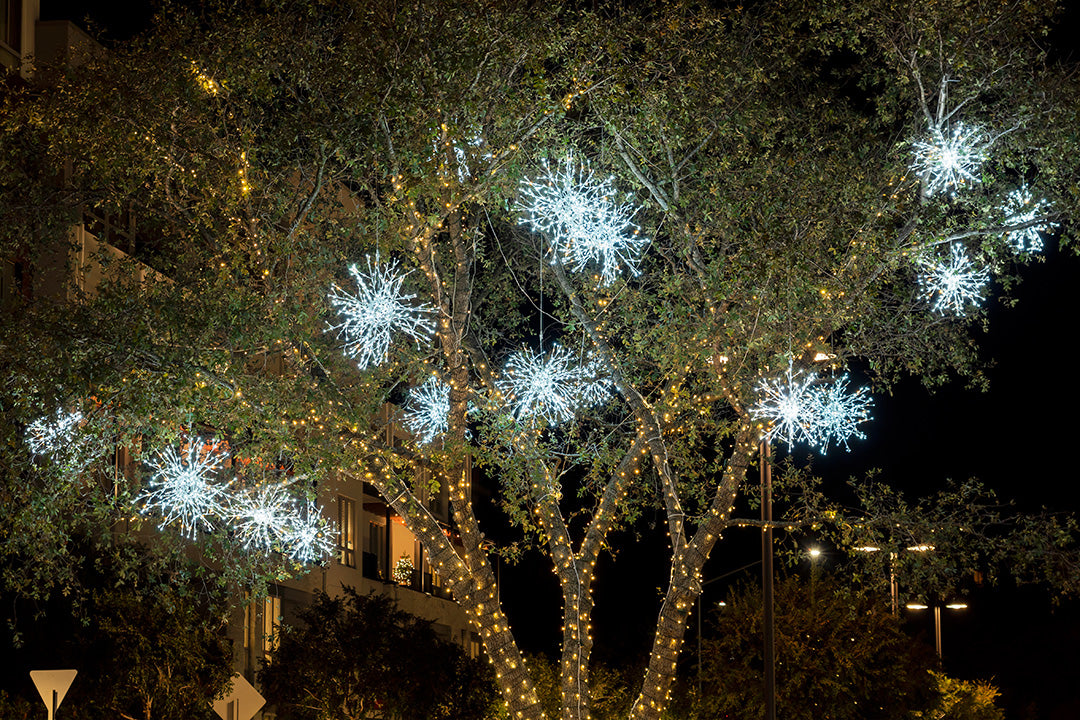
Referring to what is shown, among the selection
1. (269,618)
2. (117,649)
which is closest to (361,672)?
(117,649)

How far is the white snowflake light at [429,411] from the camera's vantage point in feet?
56.2

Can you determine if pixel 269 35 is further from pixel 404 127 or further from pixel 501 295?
pixel 501 295

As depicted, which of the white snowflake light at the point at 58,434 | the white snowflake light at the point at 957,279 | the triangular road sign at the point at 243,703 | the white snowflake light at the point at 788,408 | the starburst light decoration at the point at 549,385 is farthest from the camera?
the starburst light decoration at the point at 549,385

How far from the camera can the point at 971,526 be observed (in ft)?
52.1

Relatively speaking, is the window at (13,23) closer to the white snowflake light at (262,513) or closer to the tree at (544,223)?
the tree at (544,223)

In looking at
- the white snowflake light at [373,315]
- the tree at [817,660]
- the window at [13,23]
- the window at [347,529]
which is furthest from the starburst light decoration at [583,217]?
Result: the window at [347,529]

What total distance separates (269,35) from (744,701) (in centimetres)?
1768

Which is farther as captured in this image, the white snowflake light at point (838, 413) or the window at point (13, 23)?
the window at point (13, 23)

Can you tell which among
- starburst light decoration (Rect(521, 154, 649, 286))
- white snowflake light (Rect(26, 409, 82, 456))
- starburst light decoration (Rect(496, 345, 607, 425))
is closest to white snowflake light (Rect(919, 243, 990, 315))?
starburst light decoration (Rect(521, 154, 649, 286))

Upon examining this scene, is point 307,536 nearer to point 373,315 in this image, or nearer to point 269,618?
point 373,315

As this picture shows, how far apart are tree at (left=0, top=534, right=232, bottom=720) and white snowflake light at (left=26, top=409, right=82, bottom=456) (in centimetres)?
557

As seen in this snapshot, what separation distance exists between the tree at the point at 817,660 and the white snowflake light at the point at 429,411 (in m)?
12.2

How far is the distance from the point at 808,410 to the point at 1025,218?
132 inches

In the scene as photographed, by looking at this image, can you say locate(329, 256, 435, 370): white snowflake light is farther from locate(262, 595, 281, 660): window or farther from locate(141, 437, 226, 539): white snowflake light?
locate(262, 595, 281, 660): window
